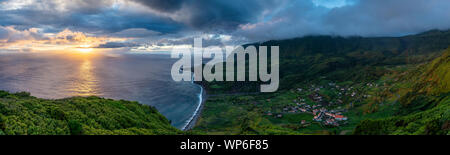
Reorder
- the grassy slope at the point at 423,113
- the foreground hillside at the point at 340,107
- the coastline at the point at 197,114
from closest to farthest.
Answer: the grassy slope at the point at 423,113 < the foreground hillside at the point at 340,107 < the coastline at the point at 197,114

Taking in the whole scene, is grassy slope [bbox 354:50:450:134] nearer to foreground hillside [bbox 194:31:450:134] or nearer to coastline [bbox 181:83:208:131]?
foreground hillside [bbox 194:31:450:134]

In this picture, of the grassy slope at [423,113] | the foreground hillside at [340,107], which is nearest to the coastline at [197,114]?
the foreground hillside at [340,107]

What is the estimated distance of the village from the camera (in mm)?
85475

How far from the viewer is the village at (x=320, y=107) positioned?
280 ft

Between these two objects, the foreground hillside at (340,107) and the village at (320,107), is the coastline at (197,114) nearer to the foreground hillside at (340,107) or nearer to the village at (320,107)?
the foreground hillside at (340,107)

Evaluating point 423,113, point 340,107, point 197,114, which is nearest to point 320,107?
point 340,107

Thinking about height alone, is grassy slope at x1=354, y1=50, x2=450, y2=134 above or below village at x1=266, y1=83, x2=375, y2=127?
above

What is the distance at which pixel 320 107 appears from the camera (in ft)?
363

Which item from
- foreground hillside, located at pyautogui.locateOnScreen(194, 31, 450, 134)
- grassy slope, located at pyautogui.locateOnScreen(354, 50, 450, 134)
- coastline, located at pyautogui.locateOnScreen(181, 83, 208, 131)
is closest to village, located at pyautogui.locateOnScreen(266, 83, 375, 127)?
foreground hillside, located at pyautogui.locateOnScreen(194, 31, 450, 134)

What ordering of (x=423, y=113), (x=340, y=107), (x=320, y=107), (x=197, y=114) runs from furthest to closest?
1. (x=320, y=107)
2. (x=340, y=107)
3. (x=197, y=114)
4. (x=423, y=113)

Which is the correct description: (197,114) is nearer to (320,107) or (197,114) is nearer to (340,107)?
(320,107)

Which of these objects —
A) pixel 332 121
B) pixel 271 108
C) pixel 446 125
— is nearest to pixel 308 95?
pixel 271 108
